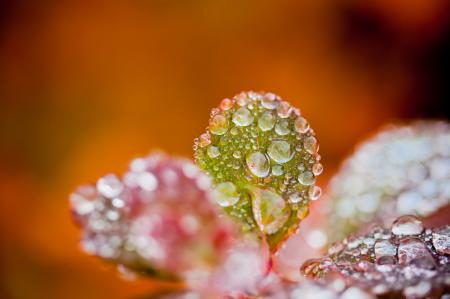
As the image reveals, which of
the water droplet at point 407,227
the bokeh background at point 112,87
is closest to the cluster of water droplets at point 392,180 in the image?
the water droplet at point 407,227

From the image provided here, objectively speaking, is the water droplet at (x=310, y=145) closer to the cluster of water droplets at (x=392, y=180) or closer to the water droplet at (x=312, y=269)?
the water droplet at (x=312, y=269)

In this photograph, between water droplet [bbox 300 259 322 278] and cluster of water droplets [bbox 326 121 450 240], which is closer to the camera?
water droplet [bbox 300 259 322 278]

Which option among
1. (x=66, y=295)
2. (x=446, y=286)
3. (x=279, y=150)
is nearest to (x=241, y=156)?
(x=279, y=150)

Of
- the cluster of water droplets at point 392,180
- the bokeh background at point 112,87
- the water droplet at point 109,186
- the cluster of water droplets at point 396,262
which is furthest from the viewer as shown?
the bokeh background at point 112,87

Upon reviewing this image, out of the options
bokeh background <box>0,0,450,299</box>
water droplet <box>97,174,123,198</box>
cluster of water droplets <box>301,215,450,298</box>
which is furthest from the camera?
bokeh background <box>0,0,450,299</box>

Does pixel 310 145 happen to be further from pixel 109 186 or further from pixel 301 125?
pixel 109 186

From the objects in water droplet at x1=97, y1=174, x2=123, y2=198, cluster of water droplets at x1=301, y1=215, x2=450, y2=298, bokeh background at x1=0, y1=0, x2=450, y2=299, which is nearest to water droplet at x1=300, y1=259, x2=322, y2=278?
cluster of water droplets at x1=301, y1=215, x2=450, y2=298

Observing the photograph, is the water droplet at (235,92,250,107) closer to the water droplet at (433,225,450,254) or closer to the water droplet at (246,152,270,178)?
the water droplet at (246,152,270,178)

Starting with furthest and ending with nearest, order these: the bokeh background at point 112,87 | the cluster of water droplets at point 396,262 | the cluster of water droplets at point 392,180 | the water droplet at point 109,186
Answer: the bokeh background at point 112,87
the cluster of water droplets at point 392,180
the water droplet at point 109,186
the cluster of water droplets at point 396,262
